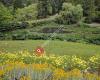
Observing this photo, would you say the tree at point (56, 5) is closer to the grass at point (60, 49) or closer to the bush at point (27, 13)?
the bush at point (27, 13)

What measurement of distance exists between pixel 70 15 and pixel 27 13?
6.10 m

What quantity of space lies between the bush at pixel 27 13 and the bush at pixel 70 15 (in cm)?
388

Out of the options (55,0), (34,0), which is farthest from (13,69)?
(34,0)

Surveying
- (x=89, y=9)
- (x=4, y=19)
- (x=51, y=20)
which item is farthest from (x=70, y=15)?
(x=4, y=19)

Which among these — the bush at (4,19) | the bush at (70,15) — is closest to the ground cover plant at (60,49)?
the bush at (4,19)

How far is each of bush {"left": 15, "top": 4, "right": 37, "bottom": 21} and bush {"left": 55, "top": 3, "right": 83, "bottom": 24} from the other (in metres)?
3.88

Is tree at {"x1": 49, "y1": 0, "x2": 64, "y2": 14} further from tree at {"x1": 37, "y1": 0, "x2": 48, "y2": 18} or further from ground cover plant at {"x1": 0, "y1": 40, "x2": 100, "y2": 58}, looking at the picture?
ground cover plant at {"x1": 0, "y1": 40, "x2": 100, "y2": 58}

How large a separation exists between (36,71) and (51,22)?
3682 centimetres

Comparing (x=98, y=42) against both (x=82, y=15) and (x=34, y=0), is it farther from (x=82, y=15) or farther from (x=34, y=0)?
(x=34, y=0)

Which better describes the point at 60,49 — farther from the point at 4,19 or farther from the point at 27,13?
the point at 27,13

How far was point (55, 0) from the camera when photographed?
172 feet

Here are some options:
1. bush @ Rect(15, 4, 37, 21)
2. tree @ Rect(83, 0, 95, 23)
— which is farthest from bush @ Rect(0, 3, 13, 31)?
tree @ Rect(83, 0, 95, 23)

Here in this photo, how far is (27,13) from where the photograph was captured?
4788cm

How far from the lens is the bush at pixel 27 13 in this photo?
4688 centimetres
